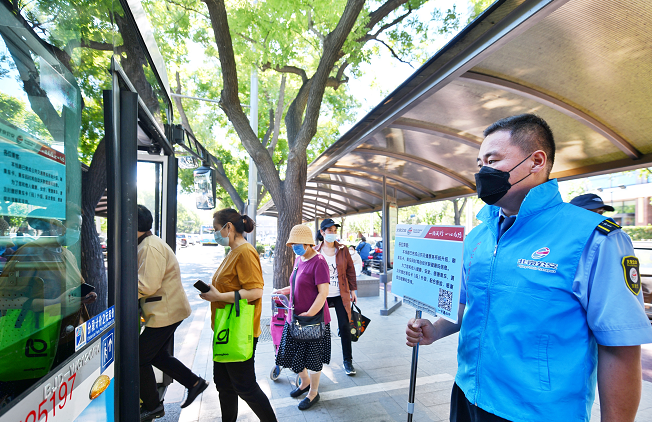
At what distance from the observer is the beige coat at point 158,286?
3059 mm

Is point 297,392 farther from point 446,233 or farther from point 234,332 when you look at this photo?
point 446,233

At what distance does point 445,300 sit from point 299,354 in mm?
2279

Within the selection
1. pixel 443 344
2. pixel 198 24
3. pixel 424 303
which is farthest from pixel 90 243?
pixel 198 24

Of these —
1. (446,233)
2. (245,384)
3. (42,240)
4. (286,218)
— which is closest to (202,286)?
(245,384)

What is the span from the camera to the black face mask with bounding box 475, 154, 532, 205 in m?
1.66

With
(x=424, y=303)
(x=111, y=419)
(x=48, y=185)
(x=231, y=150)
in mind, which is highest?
(x=231, y=150)

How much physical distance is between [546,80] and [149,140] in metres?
4.20

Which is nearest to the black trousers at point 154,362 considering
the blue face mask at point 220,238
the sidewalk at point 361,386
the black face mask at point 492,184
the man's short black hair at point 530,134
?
the sidewalk at point 361,386

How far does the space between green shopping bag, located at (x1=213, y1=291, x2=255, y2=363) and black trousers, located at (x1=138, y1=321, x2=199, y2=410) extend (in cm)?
70

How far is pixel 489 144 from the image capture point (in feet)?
5.71

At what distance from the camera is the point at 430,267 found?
2037 millimetres

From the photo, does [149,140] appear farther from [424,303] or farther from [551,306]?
[551,306]

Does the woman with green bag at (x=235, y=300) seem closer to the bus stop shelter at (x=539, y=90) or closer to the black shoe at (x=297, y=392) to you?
the black shoe at (x=297, y=392)

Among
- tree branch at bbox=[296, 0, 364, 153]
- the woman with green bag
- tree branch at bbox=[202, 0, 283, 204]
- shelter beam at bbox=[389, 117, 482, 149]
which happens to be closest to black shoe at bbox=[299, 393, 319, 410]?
the woman with green bag
